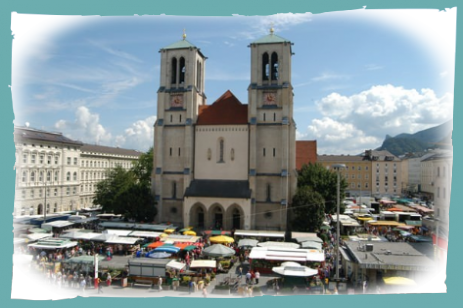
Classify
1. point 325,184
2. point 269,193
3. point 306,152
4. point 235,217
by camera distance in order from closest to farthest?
point 235,217 → point 269,193 → point 325,184 → point 306,152

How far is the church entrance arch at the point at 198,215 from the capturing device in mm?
35562

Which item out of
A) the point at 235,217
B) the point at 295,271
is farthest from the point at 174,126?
the point at 295,271

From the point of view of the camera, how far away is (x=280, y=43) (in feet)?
118

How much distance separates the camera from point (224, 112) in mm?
38031

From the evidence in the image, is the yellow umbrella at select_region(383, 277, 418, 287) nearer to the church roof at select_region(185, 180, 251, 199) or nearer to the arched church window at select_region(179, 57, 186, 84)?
the church roof at select_region(185, 180, 251, 199)

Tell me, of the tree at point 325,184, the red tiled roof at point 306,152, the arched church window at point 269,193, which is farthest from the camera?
the red tiled roof at point 306,152

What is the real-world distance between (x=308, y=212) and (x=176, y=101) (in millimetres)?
16243

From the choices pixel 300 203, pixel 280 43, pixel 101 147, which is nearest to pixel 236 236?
pixel 300 203

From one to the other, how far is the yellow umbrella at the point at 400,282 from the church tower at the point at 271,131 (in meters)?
17.8

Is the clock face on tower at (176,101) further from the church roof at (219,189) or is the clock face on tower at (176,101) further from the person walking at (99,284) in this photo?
the person walking at (99,284)

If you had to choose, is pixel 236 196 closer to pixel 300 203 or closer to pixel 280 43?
pixel 300 203

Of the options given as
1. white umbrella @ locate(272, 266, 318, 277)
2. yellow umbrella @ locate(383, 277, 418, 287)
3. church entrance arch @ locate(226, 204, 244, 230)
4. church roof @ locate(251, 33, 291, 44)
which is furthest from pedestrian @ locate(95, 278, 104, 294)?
church roof @ locate(251, 33, 291, 44)

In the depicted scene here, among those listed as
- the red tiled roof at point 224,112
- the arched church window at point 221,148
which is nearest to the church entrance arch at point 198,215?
the arched church window at point 221,148

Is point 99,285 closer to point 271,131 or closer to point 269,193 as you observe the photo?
point 269,193
